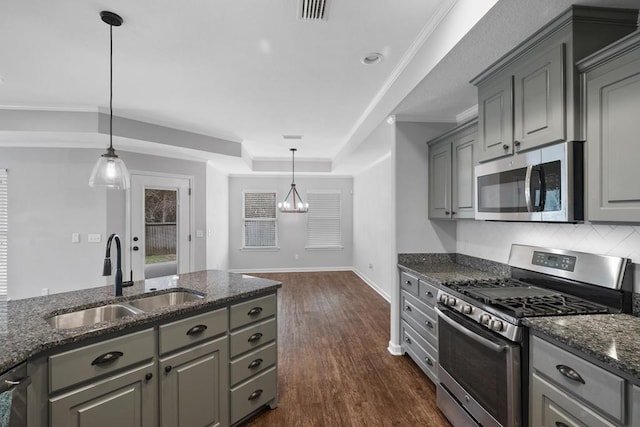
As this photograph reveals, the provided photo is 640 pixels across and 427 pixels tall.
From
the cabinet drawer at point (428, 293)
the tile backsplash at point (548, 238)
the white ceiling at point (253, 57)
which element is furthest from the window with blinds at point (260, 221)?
the cabinet drawer at point (428, 293)

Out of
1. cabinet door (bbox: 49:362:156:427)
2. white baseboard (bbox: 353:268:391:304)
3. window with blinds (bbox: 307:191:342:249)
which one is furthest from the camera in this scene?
window with blinds (bbox: 307:191:342:249)

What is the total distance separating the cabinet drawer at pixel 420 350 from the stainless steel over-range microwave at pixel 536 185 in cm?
124

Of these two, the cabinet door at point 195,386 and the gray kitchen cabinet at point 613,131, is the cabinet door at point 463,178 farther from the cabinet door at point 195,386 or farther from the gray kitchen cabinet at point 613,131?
the cabinet door at point 195,386

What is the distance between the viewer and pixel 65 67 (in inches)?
109

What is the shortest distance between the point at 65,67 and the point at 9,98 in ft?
4.37

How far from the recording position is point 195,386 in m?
1.89

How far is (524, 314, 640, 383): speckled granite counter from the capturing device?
117 centimetres

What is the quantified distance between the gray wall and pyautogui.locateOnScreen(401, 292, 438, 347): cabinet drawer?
4.06 metres

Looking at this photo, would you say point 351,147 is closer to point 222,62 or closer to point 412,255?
point 412,255

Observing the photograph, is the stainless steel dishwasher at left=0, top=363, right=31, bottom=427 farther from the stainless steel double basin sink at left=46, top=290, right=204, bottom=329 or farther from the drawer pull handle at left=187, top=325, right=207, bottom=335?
the drawer pull handle at left=187, top=325, right=207, bottom=335

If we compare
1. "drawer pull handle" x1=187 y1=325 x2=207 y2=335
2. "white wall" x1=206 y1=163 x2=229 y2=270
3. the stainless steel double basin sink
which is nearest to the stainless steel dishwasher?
the stainless steel double basin sink

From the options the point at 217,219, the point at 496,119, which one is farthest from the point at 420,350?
the point at 217,219

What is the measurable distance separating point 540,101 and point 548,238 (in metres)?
1.06

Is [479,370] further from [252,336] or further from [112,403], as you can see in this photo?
[112,403]
